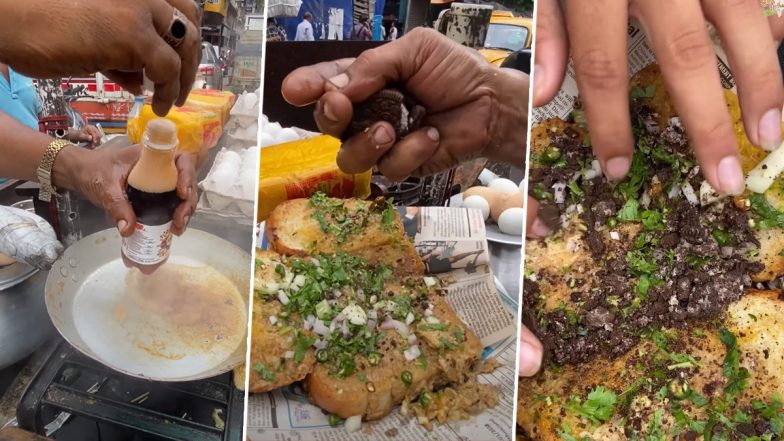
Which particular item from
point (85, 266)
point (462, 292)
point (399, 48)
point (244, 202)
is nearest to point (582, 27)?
point (399, 48)

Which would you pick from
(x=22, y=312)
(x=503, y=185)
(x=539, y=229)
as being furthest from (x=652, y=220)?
(x=22, y=312)

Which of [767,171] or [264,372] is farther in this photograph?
[767,171]

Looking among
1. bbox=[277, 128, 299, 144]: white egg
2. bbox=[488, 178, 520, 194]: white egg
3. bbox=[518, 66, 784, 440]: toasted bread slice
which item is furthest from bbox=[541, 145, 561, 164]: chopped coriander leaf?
bbox=[277, 128, 299, 144]: white egg

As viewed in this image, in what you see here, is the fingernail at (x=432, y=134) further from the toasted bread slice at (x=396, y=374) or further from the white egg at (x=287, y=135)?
the toasted bread slice at (x=396, y=374)

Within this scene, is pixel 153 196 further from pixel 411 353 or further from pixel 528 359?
pixel 528 359

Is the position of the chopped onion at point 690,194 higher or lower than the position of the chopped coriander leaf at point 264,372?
higher

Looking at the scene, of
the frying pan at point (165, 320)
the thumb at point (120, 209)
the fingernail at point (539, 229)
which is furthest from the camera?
the fingernail at point (539, 229)

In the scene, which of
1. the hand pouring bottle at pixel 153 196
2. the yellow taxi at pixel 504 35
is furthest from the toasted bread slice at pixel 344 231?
the yellow taxi at pixel 504 35
